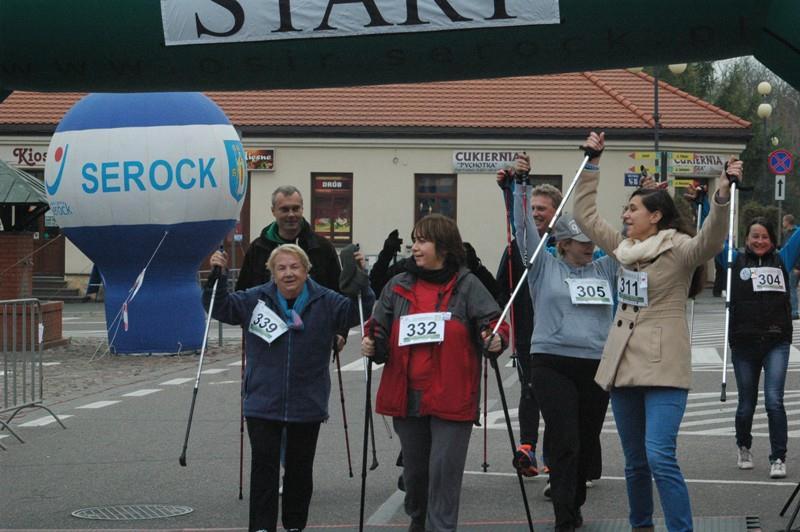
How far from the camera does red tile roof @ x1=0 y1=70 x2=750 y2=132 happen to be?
39906 mm

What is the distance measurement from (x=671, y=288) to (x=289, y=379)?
201 cm

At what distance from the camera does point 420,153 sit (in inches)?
1565

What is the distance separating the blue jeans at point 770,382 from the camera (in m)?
9.88

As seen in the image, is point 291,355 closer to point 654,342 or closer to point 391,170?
point 654,342

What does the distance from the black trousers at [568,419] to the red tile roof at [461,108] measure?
104 ft

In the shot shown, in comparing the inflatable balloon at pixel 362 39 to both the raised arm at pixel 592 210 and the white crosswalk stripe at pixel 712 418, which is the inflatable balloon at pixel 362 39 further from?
the white crosswalk stripe at pixel 712 418

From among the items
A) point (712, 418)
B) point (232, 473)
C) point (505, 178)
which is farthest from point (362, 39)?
point (712, 418)

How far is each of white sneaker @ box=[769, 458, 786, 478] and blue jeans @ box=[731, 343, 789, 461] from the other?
0.13ft

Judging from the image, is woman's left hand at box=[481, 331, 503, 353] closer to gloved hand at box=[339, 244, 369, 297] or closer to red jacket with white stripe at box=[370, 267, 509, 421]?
red jacket with white stripe at box=[370, 267, 509, 421]

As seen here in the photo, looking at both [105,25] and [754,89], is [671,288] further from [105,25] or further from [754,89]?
[754,89]

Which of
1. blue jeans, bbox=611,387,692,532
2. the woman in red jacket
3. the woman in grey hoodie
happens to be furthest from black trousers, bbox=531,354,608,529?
the woman in red jacket

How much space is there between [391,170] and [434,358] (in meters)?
32.7

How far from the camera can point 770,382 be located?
9.95 metres

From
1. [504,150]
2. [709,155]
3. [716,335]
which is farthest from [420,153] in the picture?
[716,335]
